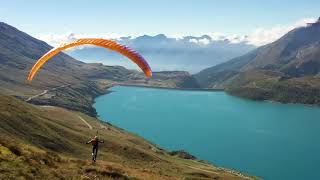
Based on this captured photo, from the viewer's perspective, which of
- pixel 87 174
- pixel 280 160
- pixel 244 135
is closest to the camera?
pixel 87 174

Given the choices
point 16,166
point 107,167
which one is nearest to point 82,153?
point 107,167

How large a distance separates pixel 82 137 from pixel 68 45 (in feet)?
154

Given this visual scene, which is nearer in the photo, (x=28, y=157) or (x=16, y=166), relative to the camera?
(x=16, y=166)

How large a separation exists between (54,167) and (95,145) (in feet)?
17.7

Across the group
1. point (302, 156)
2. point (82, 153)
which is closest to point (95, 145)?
point (82, 153)

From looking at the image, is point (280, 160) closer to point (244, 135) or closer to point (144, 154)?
point (244, 135)

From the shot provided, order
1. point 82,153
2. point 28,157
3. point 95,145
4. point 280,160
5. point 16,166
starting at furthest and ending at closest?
point 280,160 < point 82,153 < point 95,145 < point 28,157 < point 16,166

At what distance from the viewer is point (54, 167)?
103 ft

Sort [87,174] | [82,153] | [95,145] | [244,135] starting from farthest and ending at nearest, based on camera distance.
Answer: [244,135], [82,153], [95,145], [87,174]

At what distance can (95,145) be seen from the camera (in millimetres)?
36156

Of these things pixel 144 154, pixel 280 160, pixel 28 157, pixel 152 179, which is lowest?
pixel 280 160

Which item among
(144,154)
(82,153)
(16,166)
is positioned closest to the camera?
(16,166)

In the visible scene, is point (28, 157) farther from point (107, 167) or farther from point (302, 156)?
point (302, 156)

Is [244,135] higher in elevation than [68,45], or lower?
lower
